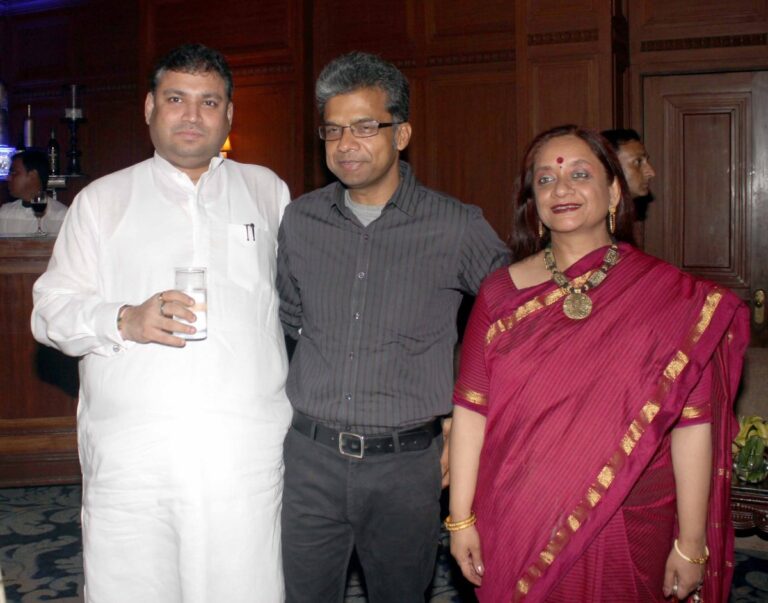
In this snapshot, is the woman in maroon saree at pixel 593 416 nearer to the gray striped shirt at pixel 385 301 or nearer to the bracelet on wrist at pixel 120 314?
the gray striped shirt at pixel 385 301

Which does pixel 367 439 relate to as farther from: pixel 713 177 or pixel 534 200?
pixel 713 177

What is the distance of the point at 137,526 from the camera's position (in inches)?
76.2

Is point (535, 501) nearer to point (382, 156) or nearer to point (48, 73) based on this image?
point (382, 156)

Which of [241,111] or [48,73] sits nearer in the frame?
[241,111]

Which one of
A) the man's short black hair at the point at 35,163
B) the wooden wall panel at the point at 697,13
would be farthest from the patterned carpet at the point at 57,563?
the wooden wall panel at the point at 697,13

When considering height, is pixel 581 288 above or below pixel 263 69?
below

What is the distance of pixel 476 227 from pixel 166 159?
76cm

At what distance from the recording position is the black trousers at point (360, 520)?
6.64ft

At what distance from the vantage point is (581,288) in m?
1.90

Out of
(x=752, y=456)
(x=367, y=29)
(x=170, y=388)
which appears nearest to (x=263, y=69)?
(x=367, y=29)

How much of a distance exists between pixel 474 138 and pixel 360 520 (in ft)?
12.7

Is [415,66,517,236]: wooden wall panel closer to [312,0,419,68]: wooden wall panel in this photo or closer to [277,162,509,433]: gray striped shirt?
[312,0,419,68]: wooden wall panel

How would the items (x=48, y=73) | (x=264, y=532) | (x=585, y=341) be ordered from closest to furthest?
(x=585, y=341) < (x=264, y=532) < (x=48, y=73)

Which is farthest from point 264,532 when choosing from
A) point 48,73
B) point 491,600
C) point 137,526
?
point 48,73
